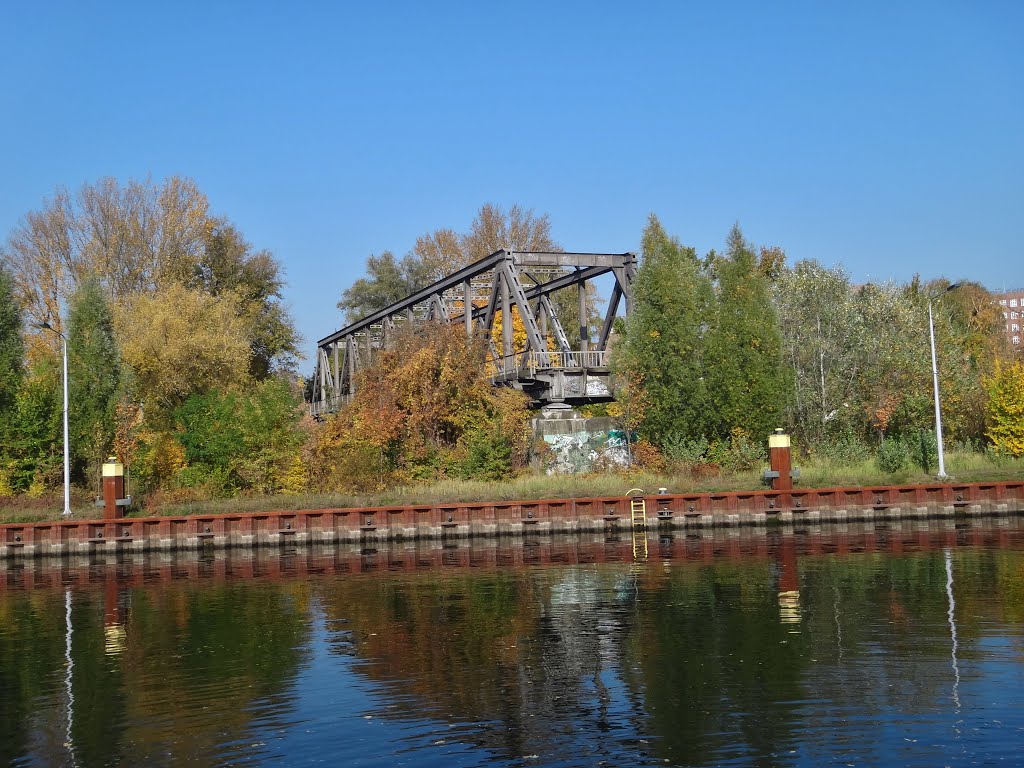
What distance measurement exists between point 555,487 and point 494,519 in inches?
140

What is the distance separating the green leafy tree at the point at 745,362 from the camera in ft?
142

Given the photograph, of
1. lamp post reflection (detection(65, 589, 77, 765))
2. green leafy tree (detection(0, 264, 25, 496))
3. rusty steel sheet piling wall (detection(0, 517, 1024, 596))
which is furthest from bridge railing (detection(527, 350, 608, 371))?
lamp post reflection (detection(65, 589, 77, 765))

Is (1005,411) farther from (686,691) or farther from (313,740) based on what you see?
(313,740)

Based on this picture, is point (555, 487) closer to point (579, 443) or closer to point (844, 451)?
point (579, 443)

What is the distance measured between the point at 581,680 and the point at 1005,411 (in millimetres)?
32991

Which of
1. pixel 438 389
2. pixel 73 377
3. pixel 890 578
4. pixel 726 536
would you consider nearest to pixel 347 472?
pixel 438 389

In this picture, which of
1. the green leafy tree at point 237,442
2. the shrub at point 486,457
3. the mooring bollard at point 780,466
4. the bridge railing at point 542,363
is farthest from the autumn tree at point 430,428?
the mooring bollard at point 780,466

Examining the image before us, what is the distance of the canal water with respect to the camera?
12.2 m

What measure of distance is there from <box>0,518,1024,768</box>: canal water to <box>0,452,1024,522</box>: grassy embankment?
973cm

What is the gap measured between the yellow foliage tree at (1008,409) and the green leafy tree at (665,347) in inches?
457

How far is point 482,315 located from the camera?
5597 centimetres

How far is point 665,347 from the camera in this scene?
143ft

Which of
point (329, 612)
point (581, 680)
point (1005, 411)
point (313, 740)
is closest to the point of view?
point (313, 740)

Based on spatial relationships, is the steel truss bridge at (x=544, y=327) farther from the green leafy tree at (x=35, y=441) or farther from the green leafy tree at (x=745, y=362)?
the green leafy tree at (x=35, y=441)
